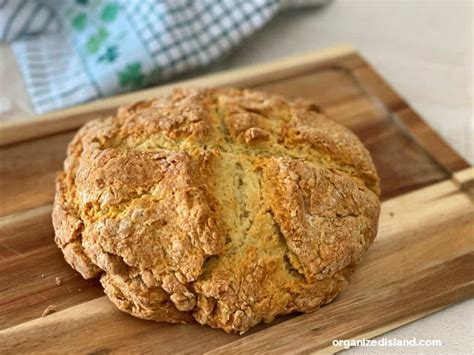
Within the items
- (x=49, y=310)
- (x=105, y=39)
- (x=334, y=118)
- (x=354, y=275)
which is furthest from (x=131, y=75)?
(x=354, y=275)

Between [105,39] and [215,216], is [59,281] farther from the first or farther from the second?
[105,39]

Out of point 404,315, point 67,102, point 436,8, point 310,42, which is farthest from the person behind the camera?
point 436,8

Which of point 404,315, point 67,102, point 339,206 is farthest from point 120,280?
point 67,102

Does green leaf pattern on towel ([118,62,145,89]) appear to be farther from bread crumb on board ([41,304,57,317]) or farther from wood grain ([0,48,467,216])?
bread crumb on board ([41,304,57,317])

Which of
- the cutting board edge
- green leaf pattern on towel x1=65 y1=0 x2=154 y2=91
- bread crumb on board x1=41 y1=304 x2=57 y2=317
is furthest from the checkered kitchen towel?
bread crumb on board x1=41 y1=304 x2=57 y2=317

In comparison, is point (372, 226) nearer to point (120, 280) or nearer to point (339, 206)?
point (339, 206)

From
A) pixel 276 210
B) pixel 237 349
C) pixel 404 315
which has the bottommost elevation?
pixel 404 315

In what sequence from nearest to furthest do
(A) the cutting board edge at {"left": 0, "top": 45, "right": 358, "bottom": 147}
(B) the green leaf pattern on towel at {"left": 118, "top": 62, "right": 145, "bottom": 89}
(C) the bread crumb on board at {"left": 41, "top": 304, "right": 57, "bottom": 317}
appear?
(C) the bread crumb on board at {"left": 41, "top": 304, "right": 57, "bottom": 317} → (A) the cutting board edge at {"left": 0, "top": 45, "right": 358, "bottom": 147} → (B) the green leaf pattern on towel at {"left": 118, "top": 62, "right": 145, "bottom": 89}
